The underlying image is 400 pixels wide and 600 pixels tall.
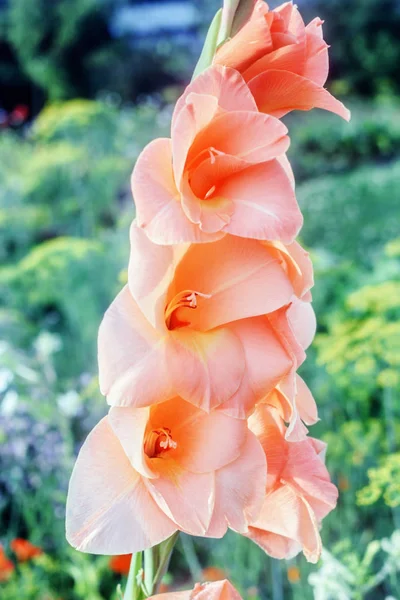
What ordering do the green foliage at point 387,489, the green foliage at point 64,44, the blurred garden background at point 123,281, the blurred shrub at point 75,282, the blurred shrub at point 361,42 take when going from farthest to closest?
the green foliage at point 64,44 < the blurred shrub at point 361,42 < the blurred shrub at point 75,282 < the blurred garden background at point 123,281 < the green foliage at point 387,489

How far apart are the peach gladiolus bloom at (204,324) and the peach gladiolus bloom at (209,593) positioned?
161 millimetres

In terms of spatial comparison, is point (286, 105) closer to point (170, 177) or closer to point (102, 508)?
point (170, 177)

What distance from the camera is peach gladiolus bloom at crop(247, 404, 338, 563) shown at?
70cm

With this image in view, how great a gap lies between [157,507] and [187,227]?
0.76ft

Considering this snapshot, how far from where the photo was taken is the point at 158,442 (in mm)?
643

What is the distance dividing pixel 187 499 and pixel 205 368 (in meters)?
0.11

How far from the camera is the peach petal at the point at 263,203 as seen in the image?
1.83ft

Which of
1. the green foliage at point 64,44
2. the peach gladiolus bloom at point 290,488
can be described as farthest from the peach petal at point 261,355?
the green foliage at point 64,44

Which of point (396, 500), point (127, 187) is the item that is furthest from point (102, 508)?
point (127, 187)

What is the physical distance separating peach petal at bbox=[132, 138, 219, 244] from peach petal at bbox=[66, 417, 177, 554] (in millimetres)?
172

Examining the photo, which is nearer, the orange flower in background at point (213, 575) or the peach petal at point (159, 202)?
the peach petal at point (159, 202)

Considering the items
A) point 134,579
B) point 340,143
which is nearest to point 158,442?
point 134,579

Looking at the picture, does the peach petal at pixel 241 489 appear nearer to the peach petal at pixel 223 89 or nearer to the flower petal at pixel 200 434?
the flower petal at pixel 200 434

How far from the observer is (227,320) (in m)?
0.61
